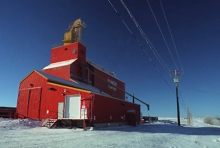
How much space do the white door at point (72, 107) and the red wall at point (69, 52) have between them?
13264mm

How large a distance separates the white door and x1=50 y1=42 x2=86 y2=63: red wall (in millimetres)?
13264

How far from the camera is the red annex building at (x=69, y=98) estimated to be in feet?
72.0

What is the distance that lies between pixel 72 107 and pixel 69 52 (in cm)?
1554

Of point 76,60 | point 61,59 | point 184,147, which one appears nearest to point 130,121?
point 76,60

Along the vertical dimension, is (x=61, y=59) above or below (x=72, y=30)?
below

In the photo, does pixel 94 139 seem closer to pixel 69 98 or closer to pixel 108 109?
pixel 69 98

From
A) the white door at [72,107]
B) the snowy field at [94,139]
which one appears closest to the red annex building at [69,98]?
the white door at [72,107]

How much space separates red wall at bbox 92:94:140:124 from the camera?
22.4 m

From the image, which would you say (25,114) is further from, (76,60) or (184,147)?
(184,147)

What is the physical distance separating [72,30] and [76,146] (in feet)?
114

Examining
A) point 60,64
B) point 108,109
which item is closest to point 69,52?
point 60,64

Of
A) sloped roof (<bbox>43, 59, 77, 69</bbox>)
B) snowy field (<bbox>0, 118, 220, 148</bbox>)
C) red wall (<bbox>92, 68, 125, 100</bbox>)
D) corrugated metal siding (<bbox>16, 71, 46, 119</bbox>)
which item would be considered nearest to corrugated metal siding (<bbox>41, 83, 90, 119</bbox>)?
corrugated metal siding (<bbox>16, 71, 46, 119</bbox>)

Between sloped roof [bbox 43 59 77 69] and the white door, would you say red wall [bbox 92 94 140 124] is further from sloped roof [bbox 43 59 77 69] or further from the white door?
sloped roof [bbox 43 59 77 69]

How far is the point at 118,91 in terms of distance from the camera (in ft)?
148
